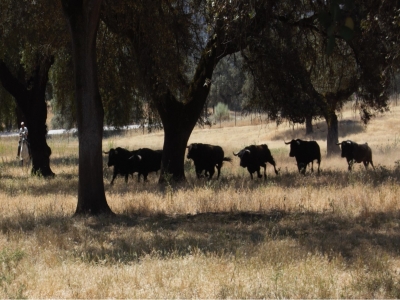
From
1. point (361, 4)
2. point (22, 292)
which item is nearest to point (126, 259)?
point (22, 292)

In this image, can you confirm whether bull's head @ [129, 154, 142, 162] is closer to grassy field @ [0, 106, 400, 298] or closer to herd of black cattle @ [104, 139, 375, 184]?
herd of black cattle @ [104, 139, 375, 184]

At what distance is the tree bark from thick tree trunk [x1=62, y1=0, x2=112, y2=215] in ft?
31.7

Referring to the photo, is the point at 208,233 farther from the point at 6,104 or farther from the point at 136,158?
the point at 6,104

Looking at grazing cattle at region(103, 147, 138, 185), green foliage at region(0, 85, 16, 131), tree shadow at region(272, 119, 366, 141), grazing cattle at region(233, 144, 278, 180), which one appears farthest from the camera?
tree shadow at region(272, 119, 366, 141)

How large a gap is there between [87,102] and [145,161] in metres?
9.40

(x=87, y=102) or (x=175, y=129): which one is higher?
(x=87, y=102)

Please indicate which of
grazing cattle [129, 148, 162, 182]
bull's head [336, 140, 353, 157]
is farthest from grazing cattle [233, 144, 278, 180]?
bull's head [336, 140, 353, 157]

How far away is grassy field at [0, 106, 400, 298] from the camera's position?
23.5 feet

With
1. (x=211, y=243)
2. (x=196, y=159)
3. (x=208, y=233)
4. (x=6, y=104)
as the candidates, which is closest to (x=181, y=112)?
(x=196, y=159)

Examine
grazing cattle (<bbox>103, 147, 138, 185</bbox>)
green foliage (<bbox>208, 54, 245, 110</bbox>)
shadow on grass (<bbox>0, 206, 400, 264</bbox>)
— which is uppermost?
green foliage (<bbox>208, 54, 245, 110</bbox>)

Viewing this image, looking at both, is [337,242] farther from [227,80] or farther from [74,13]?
[227,80]

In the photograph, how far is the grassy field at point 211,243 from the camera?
7.15 meters

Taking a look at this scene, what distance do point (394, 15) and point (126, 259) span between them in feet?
27.7

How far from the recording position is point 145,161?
21.6 metres
